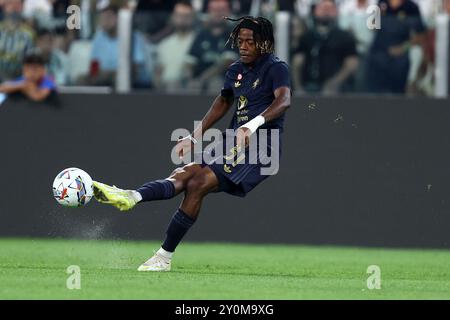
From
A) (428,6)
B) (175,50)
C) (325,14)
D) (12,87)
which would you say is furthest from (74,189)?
(428,6)

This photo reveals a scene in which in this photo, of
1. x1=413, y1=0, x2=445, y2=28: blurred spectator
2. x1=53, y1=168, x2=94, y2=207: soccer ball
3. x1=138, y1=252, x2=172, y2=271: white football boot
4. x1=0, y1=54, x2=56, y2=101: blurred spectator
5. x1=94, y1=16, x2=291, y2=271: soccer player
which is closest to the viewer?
x1=53, y1=168, x2=94, y2=207: soccer ball

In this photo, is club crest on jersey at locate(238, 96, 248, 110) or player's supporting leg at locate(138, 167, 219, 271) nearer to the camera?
player's supporting leg at locate(138, 167, 219, 271)

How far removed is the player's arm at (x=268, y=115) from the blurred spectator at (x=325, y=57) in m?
5.12

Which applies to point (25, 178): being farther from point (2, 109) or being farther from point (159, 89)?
point (159, 89)

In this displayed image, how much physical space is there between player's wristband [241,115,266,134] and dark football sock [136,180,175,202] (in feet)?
2.82

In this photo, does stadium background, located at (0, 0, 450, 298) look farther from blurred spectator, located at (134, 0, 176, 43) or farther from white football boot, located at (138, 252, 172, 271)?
white football boot, located at (138, 252, 172, 271)

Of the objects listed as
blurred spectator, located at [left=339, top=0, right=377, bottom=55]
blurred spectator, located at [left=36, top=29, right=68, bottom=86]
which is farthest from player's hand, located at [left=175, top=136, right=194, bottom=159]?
blurred spectator, located at [left=36, top=29, right=68, bottom=86]

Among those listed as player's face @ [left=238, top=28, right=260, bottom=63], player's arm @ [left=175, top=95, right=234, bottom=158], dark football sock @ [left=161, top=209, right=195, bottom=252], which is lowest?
dark football sock @ [left=161, top=209, right=195, bottom=252]

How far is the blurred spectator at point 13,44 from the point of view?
1641cm

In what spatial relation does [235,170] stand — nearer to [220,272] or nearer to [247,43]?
[220,272]

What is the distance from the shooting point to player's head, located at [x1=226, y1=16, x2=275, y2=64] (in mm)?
11273

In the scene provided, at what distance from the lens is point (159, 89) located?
16516 mm

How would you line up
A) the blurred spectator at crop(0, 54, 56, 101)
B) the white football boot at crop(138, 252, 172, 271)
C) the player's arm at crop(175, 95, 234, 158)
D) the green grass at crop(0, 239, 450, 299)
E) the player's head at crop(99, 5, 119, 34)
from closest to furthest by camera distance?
1. the green grass at crop(0, 239, 450, 299)
2. the white football boot at crop(138, 252, 172, 271)
3. the player's arm at crop(175, 95, 234, 158)
4. the blurred spectator at crop(0, 54, 56, 101)
5. the player's head at crop(99, 5, 119, 34)
